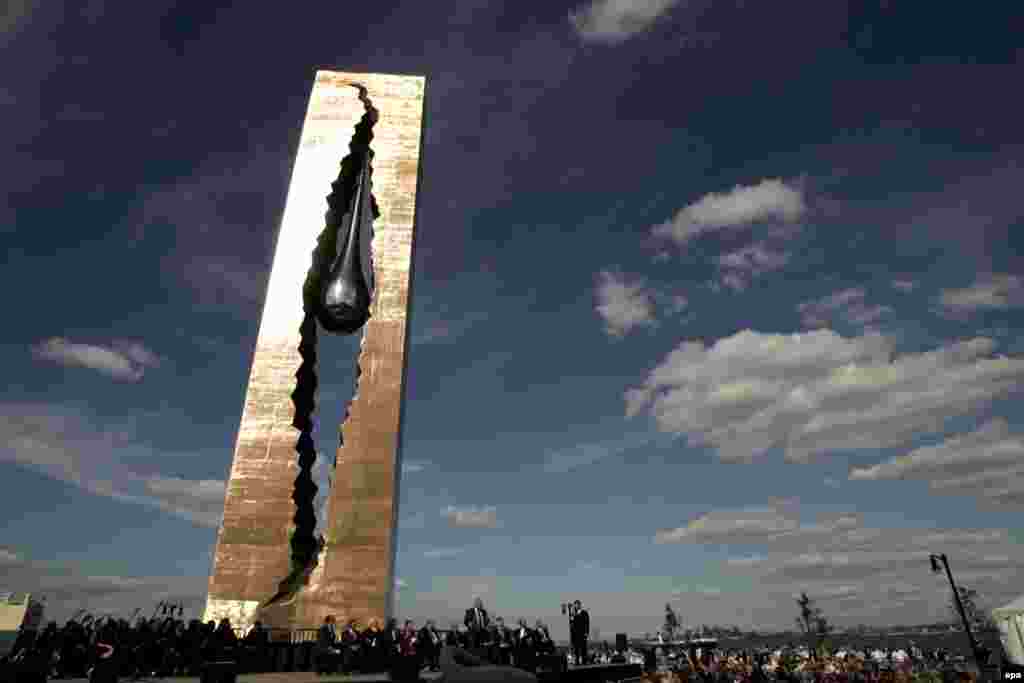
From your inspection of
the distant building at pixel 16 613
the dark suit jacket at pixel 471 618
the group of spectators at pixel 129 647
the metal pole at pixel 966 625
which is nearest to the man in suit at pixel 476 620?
the dark suit jacket at pixel 471 618

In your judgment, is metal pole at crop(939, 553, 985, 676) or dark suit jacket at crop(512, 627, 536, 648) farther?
metal pole at crop(939, 553, 985, 676)

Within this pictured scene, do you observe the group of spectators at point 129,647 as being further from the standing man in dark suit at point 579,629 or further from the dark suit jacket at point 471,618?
the standing man in dark suit at point 579,629

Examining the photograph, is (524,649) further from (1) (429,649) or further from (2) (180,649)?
(2) (180,649)

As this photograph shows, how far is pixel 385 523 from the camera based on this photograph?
65.1ft

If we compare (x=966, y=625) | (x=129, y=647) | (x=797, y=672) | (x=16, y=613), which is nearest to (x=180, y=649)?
(x=129, y=647)

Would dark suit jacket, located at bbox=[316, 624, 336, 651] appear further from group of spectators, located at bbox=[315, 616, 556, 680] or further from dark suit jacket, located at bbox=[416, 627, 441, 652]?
dark suit jacket, located at bbox=[416, 627, 441, 652]

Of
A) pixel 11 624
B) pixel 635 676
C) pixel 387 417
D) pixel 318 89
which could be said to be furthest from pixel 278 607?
pixel 11 624

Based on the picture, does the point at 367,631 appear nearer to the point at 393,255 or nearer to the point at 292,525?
the point at 292,525

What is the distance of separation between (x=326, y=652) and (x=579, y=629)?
27.1 ft

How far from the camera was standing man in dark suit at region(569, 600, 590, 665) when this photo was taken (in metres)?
19.5

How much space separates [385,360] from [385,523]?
220 inches

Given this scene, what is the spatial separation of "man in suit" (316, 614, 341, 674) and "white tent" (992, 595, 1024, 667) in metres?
25.0

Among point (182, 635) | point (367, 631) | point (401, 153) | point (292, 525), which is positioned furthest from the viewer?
point (401, 153)

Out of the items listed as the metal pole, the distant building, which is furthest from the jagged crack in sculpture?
the distant building
